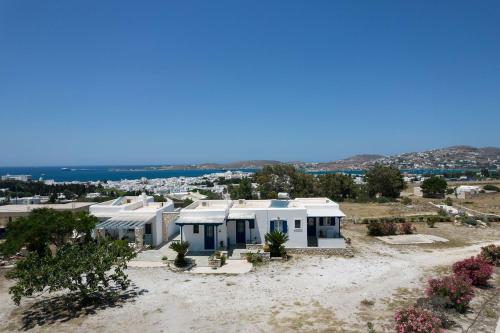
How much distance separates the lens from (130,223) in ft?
76.3

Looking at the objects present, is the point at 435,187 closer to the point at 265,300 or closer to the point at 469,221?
the point at 469,221

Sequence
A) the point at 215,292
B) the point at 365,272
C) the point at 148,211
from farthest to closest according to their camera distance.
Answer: the point at 148,211, the point at 365,272, the point at 215,292

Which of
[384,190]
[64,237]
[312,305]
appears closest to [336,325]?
[312,305]

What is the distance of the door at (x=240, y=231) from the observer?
77.5 ft

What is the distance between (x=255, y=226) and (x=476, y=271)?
12150 millimetres

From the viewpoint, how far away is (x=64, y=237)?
811 inches

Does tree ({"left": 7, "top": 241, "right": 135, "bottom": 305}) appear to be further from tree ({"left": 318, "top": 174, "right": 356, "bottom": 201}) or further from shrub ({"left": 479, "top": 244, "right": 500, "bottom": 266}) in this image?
tree ({"left": 318, "top": 174, "right": 356, "bottom": 201})

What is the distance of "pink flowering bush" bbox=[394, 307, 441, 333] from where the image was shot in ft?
33.5

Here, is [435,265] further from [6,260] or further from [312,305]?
[6,260]

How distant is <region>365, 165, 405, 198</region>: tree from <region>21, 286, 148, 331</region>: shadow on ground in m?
46.8

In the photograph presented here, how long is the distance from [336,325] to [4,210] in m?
28.7

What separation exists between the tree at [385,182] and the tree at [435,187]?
3.62 metres

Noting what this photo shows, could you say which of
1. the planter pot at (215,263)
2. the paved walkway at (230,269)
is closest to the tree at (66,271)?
the paved walkway at (230,269)

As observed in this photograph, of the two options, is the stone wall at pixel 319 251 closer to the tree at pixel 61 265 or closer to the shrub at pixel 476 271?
the shrub at pixel 476 271
